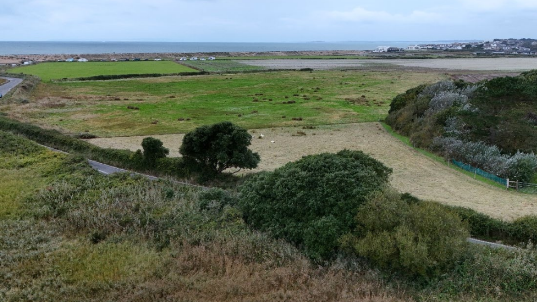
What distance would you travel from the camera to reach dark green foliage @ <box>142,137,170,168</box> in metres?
23.2

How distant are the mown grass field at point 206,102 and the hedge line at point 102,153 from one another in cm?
497

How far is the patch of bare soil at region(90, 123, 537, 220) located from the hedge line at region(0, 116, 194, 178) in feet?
11.1

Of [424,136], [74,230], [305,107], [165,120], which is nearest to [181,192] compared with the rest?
[74,230]

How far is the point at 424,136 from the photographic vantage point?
3178 cm

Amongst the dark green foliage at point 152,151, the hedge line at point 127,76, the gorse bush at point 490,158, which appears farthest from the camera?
the hedge line at point 127,76

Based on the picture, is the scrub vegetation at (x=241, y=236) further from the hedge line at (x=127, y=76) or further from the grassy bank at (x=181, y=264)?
the hedge line at (x=127, y=76)

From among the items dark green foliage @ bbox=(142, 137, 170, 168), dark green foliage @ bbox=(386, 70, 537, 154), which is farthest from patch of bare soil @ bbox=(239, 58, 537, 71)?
dark green foliage @ bbox=(142, 137, 170, 168)

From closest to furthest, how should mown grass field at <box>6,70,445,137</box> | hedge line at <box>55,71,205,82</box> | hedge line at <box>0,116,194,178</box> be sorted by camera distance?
hedge line at <box>0,116,194,178</box>, mown grass field at <box>6,70,445,137</box>, hedge line at <box>55,71,205,82</box>

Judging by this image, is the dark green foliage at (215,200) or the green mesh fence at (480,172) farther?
the green mesh fence at (480,172)

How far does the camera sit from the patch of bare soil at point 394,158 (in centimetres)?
2020

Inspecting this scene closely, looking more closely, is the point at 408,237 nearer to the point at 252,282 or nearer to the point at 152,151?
the point at 252,282

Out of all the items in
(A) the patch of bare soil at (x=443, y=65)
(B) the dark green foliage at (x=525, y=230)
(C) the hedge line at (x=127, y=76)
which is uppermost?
(A) the patch of bare soil at (x=443, y=65)

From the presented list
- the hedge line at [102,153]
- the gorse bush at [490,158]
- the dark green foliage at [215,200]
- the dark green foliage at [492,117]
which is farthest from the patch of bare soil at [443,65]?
the dark green foliage at [215,200]

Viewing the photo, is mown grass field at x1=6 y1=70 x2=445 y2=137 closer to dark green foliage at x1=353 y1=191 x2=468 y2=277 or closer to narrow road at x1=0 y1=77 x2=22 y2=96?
narrow road at x1=0 y1=77 x2=22 y2=96
